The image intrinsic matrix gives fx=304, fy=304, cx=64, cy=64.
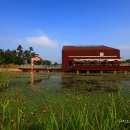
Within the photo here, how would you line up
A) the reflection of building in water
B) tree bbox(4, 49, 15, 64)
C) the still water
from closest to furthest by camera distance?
the still water < the reflection of building in water < tree bbox(4, 49, 15, 64)

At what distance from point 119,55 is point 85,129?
49.6m

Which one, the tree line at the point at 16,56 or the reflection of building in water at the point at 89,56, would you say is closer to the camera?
the reflection of building in water at the point at 89,56

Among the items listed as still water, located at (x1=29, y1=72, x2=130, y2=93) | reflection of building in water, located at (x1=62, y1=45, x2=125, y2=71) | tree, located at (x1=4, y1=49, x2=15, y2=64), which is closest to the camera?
still water, located at (x1=29, y1=72, x2=130, y2=93)

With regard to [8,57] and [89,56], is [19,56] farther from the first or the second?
[89,56]

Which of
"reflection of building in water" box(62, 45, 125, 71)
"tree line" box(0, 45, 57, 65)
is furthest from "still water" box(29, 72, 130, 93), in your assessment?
"tree line" box(0, 45, 57, 65)

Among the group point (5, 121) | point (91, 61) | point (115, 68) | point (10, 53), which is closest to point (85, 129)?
point (5, 121)

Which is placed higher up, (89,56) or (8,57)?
(8,57)

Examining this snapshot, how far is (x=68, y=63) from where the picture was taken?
5203 centimetres

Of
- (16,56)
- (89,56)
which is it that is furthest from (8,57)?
(89,56)

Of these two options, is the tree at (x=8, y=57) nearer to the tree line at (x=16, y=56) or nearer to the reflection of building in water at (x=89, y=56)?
the tree line at (x=16, y=56)

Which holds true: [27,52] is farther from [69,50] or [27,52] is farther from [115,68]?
[115,68]

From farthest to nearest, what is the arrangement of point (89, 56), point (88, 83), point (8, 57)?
point (8, 57)
point (89, 56)
point (88, 83)

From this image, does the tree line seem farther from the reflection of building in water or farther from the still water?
the still water

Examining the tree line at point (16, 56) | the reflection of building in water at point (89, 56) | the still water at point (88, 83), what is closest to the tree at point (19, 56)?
the tree line at point (16, 56)
